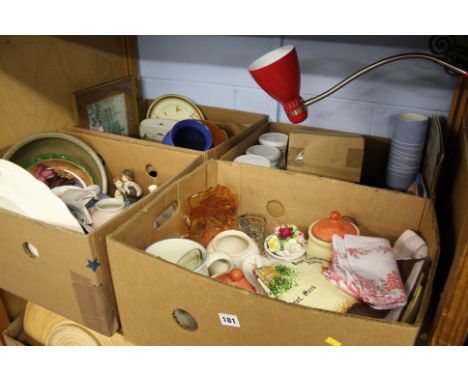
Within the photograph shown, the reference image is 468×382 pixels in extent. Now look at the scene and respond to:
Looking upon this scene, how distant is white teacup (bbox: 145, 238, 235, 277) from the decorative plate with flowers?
12cm

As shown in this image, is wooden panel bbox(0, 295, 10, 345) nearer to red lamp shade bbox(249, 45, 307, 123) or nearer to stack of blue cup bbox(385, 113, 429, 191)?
red lamp shade bbox(249, 45, 307, 123)

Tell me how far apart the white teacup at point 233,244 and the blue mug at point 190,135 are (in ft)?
1.02

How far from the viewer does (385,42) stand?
0.99m

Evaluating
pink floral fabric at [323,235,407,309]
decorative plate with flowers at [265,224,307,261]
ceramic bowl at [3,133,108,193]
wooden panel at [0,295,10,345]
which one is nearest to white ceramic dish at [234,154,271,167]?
decorative plate with flowers at [265,224,307,261]

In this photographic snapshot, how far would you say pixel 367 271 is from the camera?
0.71 meters

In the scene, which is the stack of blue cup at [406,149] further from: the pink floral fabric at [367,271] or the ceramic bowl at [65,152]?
the ceramic bowl at [65,152]

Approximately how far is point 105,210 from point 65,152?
0.29 m

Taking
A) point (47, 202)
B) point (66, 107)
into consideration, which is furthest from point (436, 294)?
point (66, 107)

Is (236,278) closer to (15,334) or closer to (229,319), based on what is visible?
(229,319)

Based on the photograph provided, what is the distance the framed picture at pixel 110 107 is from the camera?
3.77ft

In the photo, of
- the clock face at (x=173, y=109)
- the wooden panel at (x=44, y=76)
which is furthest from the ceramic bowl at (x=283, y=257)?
the wooden panel at (x=44, y=76)

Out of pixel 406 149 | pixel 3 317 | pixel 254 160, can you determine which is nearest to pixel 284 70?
pixel 254 160

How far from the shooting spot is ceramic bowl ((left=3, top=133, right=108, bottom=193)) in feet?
3.26
